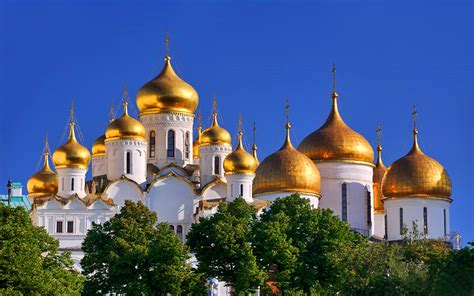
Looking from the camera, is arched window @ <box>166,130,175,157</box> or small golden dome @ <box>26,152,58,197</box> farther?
arched window @ <box>166,130,175,157</box>

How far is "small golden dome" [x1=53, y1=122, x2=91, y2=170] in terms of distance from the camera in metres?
80.2

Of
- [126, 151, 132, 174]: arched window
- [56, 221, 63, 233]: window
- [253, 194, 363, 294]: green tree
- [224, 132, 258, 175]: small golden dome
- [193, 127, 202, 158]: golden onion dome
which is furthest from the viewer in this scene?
[193, 127, 202, 158]: golden onion dome

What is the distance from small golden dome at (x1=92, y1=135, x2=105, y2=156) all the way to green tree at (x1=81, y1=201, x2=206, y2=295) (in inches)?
864

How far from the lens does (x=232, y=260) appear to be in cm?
6412

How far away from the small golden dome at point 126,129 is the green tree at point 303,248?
16.4 m

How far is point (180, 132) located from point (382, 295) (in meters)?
30.2

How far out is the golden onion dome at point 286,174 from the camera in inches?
3162

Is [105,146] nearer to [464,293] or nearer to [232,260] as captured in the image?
[232,260]

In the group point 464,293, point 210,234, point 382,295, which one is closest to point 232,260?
point 210,234

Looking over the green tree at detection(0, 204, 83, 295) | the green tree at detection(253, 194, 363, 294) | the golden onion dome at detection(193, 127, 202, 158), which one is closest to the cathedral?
the golden onion dome at detection(193, 127, 202, 158)

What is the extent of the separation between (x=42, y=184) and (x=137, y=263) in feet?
72.5

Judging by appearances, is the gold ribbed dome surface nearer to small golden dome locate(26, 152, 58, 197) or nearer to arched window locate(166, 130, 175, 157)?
arched window locate(166, 130, 175, 157)

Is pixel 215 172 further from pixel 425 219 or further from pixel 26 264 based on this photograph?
pixel 26 264

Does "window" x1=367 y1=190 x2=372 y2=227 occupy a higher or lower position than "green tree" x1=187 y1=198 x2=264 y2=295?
higher
